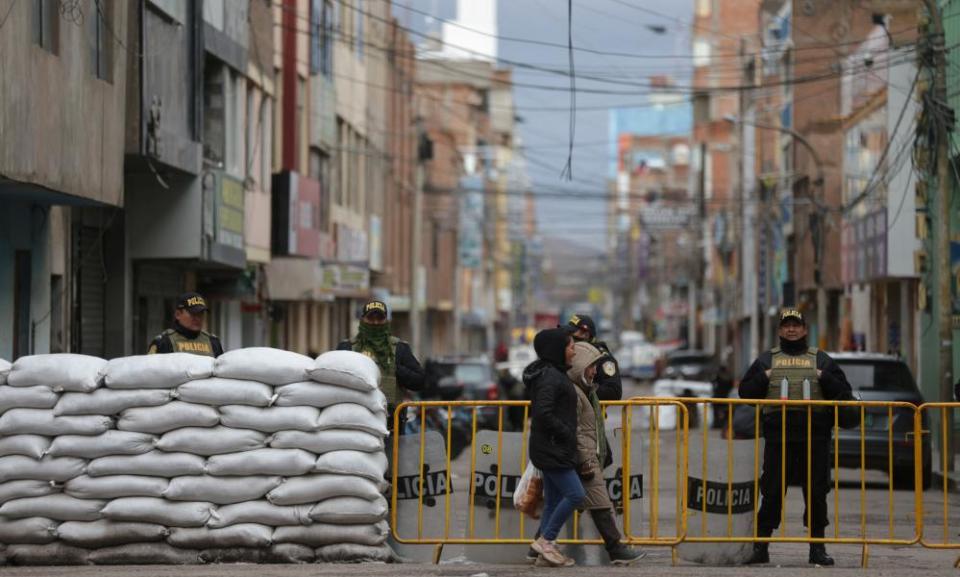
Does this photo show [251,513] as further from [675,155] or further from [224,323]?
[675,155]

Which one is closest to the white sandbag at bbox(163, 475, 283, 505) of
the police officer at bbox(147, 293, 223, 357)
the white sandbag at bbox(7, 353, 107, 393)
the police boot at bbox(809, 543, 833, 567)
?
the white sandbag at bbox(7, 353, 107, 393)

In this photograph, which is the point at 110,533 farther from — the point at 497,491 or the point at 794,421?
the point at 794,421

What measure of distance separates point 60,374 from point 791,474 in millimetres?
4953

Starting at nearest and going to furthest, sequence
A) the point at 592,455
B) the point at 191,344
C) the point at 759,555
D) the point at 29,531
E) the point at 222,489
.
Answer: the point at 592,455 → the point at 222,489 → the point at 29,531 → the point at 759,555 → the point at 191,344

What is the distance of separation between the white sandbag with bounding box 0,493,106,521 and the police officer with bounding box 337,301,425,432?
218 cm

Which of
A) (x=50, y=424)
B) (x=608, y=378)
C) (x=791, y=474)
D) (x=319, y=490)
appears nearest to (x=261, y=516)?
(x=319, y=490)

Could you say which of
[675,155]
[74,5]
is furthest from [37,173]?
[675,155]

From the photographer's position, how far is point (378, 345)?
1298 cm

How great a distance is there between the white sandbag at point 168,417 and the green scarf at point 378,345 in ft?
5.33

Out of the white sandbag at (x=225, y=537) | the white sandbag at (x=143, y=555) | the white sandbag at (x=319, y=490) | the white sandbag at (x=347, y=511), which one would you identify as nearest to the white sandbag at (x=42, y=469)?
the white sandbag at (x=143, y=555)

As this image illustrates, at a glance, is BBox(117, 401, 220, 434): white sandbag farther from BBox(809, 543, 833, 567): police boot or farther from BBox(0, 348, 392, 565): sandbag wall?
BBox(809, 543, 833, 567): police boot

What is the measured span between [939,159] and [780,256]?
113 feet

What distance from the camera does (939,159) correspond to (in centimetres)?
2486

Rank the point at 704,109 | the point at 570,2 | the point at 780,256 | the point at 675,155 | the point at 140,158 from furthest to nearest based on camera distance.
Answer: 1. the point at 675,155
2. the point at 704,109
3. the point at 780,256
4. the point at 140,158
5. the point at 570,2
